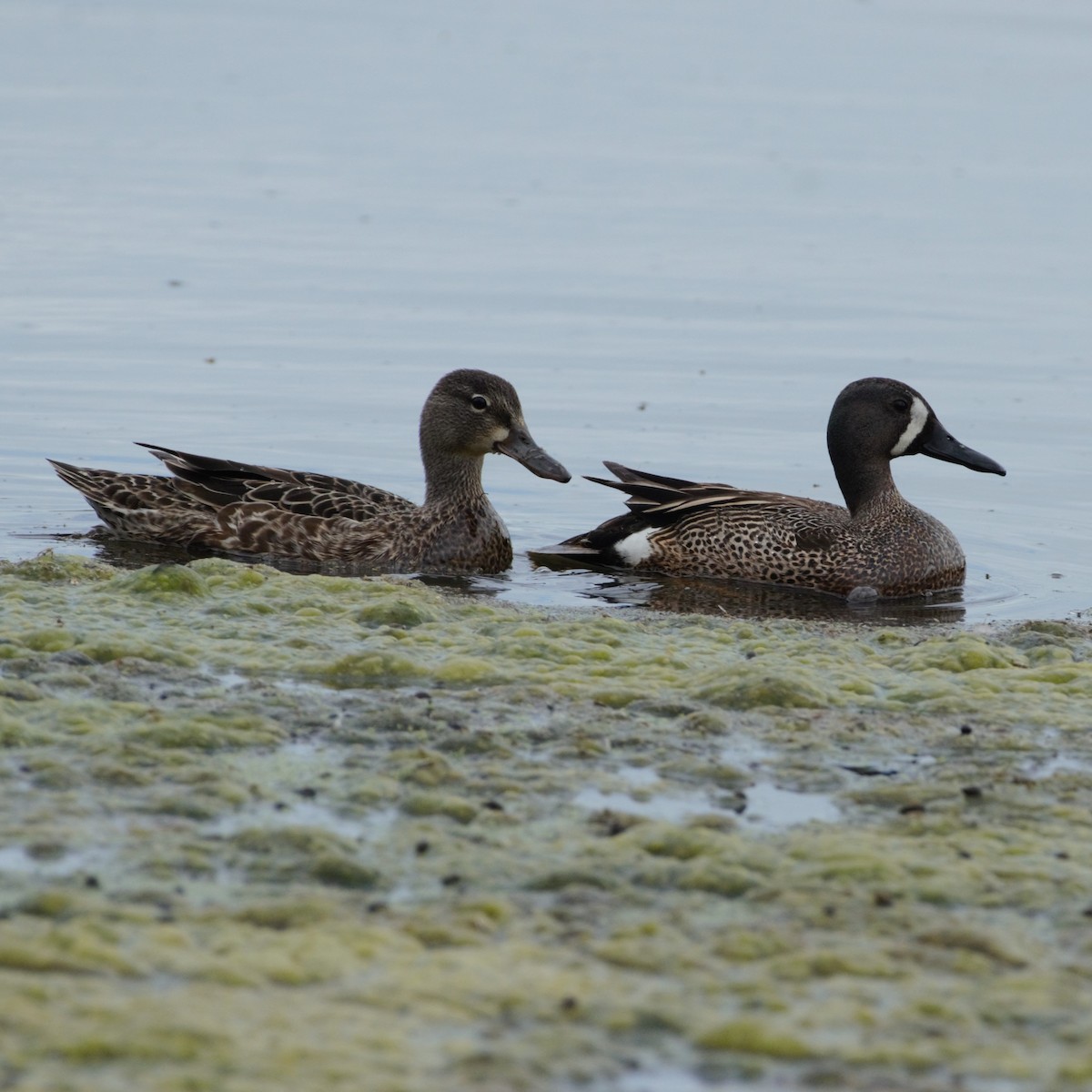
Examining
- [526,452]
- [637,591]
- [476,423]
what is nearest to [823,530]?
[637,591]

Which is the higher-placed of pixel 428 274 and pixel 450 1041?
pixel 428 274

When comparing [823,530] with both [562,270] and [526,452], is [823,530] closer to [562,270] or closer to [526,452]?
[526,452]

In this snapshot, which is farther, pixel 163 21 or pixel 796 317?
pixel 163 21

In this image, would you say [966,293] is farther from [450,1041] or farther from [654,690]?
[450,1041]

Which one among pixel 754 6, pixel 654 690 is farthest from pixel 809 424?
pixel 754 6

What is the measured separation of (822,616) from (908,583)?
827mm

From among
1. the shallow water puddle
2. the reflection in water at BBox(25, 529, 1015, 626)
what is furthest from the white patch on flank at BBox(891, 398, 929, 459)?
the shallow water puddle

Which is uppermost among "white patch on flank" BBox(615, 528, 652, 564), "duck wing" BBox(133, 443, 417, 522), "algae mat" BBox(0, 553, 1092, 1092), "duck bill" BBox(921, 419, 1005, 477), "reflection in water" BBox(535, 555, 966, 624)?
"duck bill" BBox(921, 419, 1005, 477)

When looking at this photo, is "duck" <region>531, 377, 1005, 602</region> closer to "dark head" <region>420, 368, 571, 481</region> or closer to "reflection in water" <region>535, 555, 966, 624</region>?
"reflection in water" <region>535, 555, 966, 624</region>

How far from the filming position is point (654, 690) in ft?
22.3

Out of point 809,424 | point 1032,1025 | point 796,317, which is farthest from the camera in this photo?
point 796,317

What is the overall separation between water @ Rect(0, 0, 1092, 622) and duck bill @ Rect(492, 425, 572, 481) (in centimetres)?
60

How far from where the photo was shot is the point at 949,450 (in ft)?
35.9

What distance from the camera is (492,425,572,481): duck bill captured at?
10.5 metres
